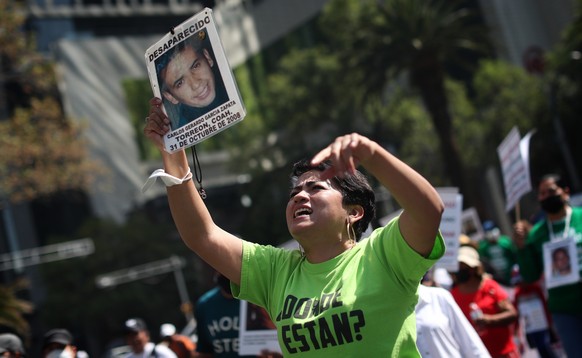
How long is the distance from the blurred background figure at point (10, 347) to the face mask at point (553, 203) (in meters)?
3.85

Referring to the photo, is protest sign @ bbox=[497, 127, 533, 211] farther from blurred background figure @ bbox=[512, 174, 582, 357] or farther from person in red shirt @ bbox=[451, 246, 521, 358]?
person in red shirt @ bbox=[451, 246, 521, 358]

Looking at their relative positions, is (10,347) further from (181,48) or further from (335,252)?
(335,252)

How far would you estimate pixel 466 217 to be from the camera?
47.9 ft

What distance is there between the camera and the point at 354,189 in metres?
3.76

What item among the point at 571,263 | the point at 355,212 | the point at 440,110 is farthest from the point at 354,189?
the point at 440,110

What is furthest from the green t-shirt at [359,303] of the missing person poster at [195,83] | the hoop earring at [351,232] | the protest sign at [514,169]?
the protest sign at [514,169]

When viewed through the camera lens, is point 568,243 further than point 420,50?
No

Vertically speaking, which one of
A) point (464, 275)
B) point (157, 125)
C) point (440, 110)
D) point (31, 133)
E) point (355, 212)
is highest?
point (31, 133)

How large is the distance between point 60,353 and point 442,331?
2.87m

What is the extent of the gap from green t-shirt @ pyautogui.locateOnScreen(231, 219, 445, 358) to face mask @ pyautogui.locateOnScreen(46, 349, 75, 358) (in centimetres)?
335

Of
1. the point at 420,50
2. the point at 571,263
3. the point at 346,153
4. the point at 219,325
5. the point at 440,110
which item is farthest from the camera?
the point at 440,110

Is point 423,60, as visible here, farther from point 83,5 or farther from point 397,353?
point 83,5

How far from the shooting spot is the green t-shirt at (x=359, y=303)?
11.1 feet

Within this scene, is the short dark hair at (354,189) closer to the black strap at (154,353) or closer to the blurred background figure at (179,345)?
the black strap at (154,353)
